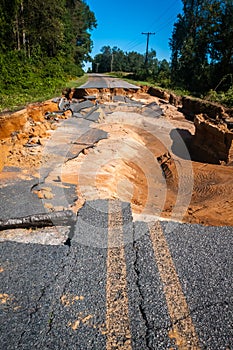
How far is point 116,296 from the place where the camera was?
2393 millimetres

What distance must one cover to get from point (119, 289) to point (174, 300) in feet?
1.96

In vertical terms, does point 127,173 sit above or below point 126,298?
below

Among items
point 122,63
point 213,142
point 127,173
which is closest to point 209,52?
point 213,142

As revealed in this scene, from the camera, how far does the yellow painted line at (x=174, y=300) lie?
6.65ft

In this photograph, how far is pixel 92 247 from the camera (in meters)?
3.04

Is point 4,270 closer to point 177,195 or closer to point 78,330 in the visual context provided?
point 78,330

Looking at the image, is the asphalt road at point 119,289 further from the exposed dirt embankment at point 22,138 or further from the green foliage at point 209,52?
the green foliage at point 209,52

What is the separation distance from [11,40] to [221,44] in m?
21.2

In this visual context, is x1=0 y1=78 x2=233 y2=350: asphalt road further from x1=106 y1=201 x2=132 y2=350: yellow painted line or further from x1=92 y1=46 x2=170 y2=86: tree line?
x1=92 y1=46 x2=170 y2=86: tree line

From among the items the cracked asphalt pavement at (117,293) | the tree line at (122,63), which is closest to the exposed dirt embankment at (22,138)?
the cracked asphalt pavement at (117,293)

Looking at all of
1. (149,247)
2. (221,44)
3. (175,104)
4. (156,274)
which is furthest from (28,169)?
(221,44)

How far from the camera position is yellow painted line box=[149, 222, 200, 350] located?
203 cm

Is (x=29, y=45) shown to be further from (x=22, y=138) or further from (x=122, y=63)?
(x=122, y=63)

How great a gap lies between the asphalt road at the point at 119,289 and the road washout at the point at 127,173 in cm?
122
